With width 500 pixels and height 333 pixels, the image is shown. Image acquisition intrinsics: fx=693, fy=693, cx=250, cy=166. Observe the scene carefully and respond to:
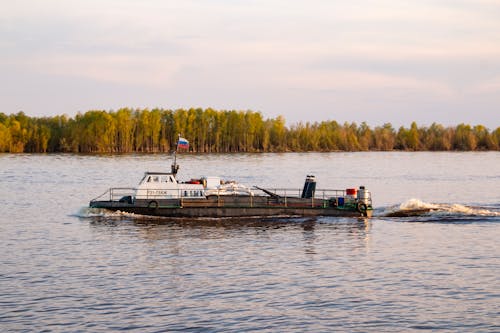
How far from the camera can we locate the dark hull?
52.8 meters

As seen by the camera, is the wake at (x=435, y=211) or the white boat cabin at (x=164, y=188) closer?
the white boat cabin at (x=164, y=188)

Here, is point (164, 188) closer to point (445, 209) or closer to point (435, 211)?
point (435, 211)

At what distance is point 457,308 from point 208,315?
990 cm

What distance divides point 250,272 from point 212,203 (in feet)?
65.2

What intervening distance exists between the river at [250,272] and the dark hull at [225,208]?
84cm

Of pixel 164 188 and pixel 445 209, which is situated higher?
pixel 164 188

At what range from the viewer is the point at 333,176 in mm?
106188

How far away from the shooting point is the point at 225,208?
5300cm

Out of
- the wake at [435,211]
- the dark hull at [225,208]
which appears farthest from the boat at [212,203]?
the wake at [435,211]

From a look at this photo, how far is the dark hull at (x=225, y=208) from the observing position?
52781 millimetres

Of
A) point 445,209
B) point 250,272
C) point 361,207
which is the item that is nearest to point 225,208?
point 361,207

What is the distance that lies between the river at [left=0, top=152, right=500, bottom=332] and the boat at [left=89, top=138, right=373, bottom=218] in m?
0.97

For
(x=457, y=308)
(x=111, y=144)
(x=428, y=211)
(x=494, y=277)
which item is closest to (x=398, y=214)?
(x=428, y=211)

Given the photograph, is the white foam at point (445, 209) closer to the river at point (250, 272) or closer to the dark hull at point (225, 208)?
the river at point (250, 272)
